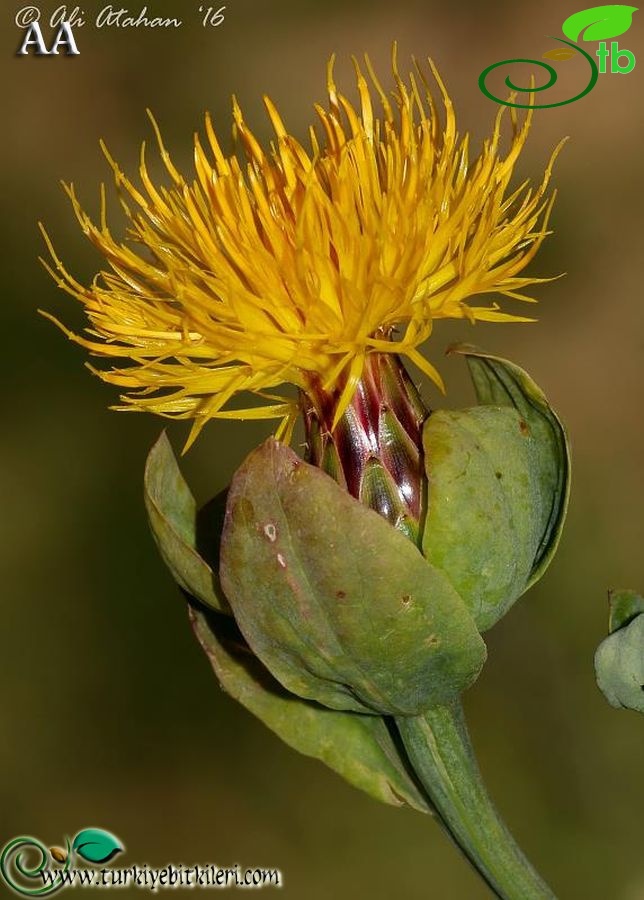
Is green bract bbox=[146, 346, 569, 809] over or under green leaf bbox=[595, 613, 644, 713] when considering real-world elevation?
over

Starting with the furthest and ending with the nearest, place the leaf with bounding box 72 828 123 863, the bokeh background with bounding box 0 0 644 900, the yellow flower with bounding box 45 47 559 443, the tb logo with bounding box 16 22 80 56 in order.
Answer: the tb logo with bounding box 16 22 80 56, the bokeh background with bounding box 0 0 644 900, the leaf with bounding box 72 828 123 863, the yellow flower with bounding box 45 47 559 443

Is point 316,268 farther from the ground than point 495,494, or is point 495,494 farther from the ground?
point 316,268

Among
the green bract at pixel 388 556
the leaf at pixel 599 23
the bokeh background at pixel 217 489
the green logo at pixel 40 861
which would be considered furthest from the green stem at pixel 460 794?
the leaf at pixel 599 23

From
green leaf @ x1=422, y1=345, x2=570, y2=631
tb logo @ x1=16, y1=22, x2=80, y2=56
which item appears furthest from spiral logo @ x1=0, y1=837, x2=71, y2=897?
tb logo @ x1=16, y1=22, x2=80, y2=56

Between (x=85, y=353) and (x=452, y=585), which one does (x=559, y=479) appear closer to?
(x=452, y=585)

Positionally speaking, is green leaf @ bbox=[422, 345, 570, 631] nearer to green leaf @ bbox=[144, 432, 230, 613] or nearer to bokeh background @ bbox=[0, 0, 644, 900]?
green leaf @ bbox=[144, 432, 230, 613]

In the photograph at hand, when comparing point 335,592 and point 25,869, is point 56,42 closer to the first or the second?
point 25,869

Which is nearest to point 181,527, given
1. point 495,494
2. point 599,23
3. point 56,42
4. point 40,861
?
point 495,494
